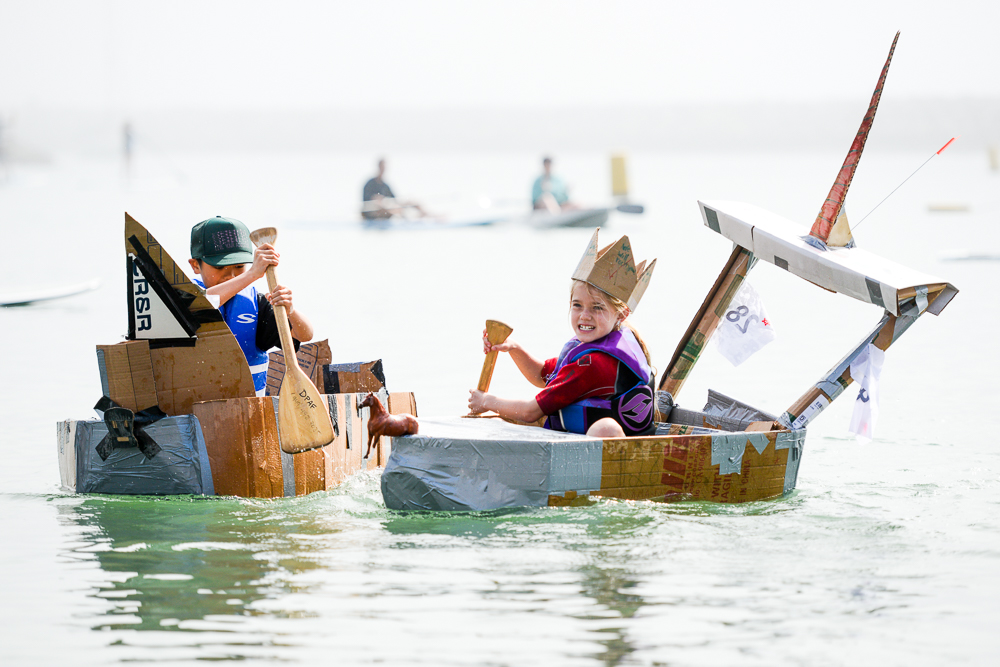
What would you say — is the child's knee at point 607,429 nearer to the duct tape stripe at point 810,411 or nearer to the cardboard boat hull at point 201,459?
the duct tape stripe at point 810,411

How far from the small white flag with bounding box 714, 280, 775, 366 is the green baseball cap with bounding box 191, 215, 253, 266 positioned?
8.05 ft

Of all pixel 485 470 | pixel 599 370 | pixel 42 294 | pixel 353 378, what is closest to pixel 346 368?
pixel 353 378

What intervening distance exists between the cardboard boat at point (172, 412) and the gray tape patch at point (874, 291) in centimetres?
251

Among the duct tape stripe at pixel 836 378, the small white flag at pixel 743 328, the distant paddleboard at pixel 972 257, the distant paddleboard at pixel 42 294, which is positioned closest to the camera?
the duct tape stripe at pixel 836 378

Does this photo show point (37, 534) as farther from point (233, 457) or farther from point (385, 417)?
point (385, 417)

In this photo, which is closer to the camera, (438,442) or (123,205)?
(438,442)

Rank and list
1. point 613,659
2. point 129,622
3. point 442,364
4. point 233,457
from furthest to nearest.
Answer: point 442,364
point 233,457
point 129,622
point 613,659

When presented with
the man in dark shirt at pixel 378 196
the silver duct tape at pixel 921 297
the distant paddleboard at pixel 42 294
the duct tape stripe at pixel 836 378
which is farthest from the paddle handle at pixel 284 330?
the man in dark shirt at pixel 378 196

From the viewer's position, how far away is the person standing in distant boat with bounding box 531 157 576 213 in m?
21.8

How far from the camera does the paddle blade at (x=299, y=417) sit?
506cm

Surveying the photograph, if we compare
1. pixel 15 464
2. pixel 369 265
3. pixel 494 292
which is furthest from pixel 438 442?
pixel 369 265

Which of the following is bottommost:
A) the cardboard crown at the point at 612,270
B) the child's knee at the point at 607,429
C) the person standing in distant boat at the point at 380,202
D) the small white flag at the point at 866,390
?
the child's knee at the point at 607,429

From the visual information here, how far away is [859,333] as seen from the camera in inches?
446

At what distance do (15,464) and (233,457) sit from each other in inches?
73.2
